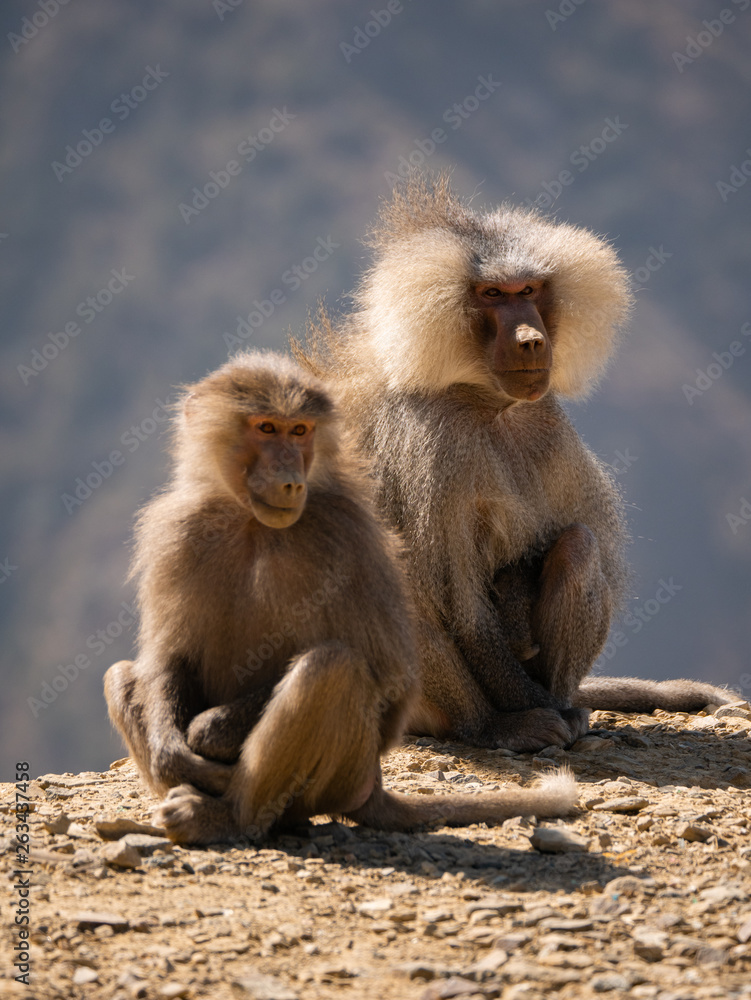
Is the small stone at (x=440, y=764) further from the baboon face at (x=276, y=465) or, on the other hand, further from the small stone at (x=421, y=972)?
the small stone at (x=421, y=972)

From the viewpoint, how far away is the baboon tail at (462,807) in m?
4.06

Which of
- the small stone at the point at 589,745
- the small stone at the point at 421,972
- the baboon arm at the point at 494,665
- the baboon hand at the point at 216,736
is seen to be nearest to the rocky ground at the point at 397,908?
the small stone at the point at 421,972

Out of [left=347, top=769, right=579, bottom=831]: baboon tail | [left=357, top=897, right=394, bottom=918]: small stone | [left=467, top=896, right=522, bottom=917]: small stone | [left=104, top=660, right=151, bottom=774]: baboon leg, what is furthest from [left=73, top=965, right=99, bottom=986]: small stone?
[left=347, top=769, right=579, bottom=831]: baboon tail

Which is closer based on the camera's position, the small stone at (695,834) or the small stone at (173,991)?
the small stone at (173,991)

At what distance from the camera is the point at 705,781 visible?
5.09 m

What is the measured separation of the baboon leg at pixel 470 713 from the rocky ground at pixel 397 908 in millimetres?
882

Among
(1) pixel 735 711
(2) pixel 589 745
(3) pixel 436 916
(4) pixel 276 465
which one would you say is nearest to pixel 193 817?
(3) pixel 436 916

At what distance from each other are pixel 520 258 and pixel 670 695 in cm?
275

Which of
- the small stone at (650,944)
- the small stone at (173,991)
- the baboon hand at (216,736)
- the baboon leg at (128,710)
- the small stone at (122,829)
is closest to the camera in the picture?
the small stone at (173,991)

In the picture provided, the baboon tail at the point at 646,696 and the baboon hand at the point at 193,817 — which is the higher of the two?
the baboon tail at the point at 646,696

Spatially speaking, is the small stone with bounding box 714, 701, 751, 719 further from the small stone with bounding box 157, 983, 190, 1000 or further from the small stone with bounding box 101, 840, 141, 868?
the small stone with bounding box 157, 983, 190, 1000

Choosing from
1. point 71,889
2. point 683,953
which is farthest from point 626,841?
point 71,889

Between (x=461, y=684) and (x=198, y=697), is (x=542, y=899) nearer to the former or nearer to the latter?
(x=198, y=697)

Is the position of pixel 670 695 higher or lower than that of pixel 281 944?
higher
